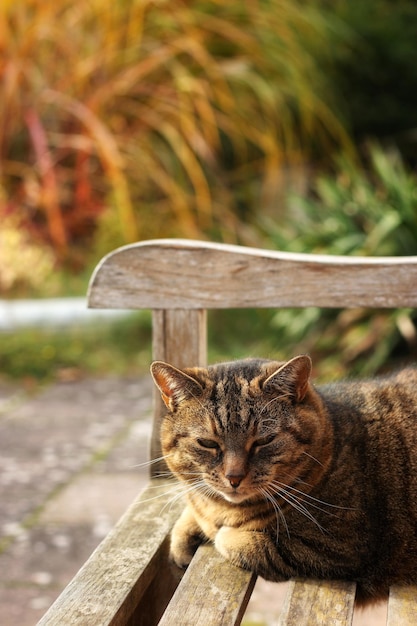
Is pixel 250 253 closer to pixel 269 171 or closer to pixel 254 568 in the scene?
pixel 254 568

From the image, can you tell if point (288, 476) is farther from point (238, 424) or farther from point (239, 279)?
point (239, 279)

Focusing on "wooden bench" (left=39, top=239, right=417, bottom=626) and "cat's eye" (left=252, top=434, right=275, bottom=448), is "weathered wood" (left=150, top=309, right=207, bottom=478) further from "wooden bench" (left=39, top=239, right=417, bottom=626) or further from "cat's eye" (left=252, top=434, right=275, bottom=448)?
"cat's eye" (left=252, top=434, right=275, bottom=448)

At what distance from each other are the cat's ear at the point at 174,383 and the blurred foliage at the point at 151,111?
4.50 metres

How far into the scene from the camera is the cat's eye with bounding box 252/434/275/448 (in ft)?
6.19

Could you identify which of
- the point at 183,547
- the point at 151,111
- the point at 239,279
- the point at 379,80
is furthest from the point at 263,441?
the point at 379,80

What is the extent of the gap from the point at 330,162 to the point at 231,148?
0.86m

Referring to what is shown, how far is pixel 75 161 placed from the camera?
7.18 metres

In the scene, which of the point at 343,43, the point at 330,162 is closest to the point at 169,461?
the point at 330,162

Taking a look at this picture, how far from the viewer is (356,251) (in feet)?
16.3

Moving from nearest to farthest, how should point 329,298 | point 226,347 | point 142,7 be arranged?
point 329,298 < point 226,347 < point 142,7

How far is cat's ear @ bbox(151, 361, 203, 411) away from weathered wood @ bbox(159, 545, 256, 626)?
0.34m

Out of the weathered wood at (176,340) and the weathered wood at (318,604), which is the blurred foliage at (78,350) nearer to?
the weathered wood at (176,340)

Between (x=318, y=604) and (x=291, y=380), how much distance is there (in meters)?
0.46

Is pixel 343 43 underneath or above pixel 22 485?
above
